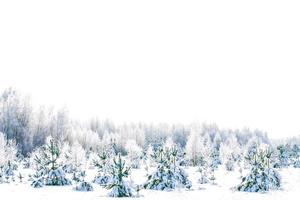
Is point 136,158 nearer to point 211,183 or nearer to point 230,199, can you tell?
point 211,183

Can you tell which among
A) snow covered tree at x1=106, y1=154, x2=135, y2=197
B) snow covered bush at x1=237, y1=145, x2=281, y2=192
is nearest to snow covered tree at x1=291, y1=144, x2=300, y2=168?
snow covered bush at x1=237, y1=145, x2=281, y2=192

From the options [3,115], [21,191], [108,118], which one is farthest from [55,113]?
[21,191]

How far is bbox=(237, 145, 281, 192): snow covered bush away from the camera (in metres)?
33.6

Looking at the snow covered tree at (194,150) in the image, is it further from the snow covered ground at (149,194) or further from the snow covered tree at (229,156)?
the snow covered ground at (149,194)

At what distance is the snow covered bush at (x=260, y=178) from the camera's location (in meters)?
33.6

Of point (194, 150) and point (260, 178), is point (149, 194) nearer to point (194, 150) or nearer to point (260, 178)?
point (260, 178)

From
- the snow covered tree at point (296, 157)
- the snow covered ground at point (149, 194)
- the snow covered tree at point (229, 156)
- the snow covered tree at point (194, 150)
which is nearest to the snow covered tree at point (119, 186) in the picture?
the snow covered ground at point (149, 194)

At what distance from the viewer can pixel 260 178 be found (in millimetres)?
34000

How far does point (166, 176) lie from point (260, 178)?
723 cm

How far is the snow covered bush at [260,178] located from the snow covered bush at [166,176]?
447 cm

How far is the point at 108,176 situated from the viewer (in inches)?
1485

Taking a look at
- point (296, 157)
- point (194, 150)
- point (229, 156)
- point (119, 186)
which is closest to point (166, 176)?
point (119, 186)

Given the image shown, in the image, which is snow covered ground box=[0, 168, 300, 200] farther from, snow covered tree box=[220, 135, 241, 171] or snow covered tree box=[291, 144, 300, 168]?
snow covered tree box=[291, 144, 300, 168]

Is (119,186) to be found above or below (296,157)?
below
